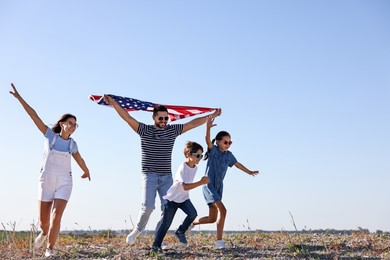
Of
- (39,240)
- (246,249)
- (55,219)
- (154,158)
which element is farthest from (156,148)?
(39,240)

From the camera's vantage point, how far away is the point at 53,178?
919cm

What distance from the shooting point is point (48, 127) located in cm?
950

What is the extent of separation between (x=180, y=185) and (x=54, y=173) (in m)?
2.16

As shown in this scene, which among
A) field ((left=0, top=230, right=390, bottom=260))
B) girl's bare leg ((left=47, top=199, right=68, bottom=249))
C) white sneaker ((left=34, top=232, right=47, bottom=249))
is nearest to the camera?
field ((left=0, top=230, right=390, bottom=260))

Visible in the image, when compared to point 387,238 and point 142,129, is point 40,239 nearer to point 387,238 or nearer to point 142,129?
point 142,129

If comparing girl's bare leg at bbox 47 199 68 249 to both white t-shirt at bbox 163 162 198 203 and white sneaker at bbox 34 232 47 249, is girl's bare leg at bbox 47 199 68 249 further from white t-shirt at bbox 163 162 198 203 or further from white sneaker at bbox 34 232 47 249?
white t-shirt at bbox 163 162 198 203

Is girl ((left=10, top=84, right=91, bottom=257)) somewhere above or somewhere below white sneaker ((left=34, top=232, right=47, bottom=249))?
above

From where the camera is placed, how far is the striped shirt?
374 inches

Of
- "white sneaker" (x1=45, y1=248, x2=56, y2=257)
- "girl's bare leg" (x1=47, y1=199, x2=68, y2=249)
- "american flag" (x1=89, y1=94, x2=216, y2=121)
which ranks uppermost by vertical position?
"american flag" (x1=89, y1=94, x2=216, y2=121)

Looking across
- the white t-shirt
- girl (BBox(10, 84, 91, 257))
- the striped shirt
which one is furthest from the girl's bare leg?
the white t-shirt

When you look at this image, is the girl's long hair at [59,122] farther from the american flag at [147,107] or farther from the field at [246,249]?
the field at [246,249]

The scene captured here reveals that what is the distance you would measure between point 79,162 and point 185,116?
2912mm

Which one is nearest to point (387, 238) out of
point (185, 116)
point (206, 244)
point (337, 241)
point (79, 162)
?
point (337, 241)

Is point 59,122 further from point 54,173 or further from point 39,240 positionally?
point 39,240
